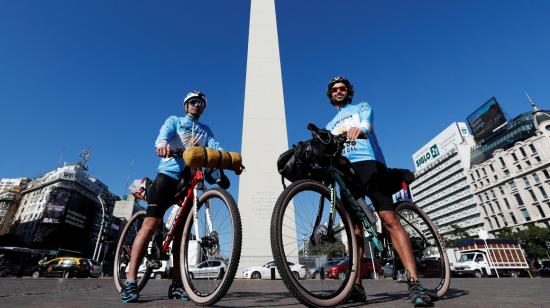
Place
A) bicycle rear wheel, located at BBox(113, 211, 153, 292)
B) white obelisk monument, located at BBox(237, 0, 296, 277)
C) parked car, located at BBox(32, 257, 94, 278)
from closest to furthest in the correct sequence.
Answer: bicycle rear wheel, located at BBox(113, 211, 153, 292) → white obelisk monument, located at BBox(237, 0, 296, 277) → parked car, located at BBox(32, 257, 94, 278)

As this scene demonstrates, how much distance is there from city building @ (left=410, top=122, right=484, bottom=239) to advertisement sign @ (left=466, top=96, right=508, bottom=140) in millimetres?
5159

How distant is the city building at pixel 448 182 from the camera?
173 feet

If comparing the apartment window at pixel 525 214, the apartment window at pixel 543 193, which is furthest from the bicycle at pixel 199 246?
the apartment window at pixel 525 214

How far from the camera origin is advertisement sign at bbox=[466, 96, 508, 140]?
155 ft

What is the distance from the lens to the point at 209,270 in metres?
1.98

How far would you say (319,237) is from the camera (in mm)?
1956

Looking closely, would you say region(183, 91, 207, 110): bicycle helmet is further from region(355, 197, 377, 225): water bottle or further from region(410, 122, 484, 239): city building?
region(410, 122, 484, 239): city building

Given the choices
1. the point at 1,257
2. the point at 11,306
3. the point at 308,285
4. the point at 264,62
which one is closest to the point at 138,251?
the point at 11,306

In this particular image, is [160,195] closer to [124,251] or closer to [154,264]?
[154,264]

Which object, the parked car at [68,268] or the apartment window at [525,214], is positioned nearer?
the parked car at [68,268]

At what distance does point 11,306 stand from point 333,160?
2.11m

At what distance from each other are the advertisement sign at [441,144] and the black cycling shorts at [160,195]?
6538 cm

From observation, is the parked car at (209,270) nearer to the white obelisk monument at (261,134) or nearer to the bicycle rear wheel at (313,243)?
Answer: the bicycle rear wheel at (313,243)

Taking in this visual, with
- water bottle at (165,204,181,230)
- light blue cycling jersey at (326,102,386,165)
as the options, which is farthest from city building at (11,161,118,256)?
light blue cycling jersey at (326,102,386,165)
